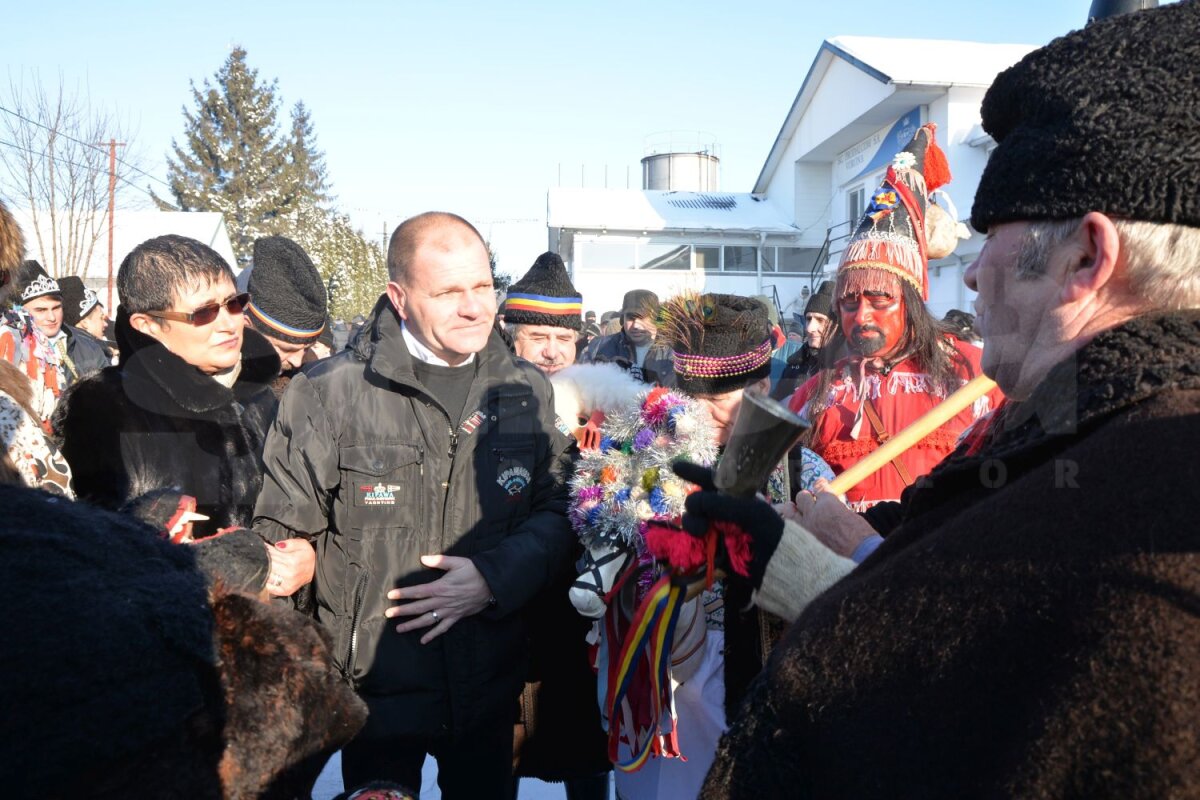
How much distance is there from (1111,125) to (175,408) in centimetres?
267

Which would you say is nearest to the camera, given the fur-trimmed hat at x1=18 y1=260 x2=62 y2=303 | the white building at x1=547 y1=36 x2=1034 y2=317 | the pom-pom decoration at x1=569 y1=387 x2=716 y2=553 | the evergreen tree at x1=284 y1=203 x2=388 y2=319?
the pom-pom decoration at x1=569 y1=387 x2=716 y2=553

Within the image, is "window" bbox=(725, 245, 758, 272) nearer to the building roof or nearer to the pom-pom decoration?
the building roof

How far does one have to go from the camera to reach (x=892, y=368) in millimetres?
2969

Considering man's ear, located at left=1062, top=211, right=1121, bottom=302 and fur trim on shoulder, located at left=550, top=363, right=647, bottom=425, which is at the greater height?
man's ear, located at left=1062, top=211, right=1121, bottom=302

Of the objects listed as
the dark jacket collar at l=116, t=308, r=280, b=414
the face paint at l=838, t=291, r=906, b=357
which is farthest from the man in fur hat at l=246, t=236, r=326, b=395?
the face paint at l=838, t=291, r=906, b=357

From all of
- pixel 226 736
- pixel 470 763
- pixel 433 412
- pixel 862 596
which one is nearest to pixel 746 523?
pixel 862 596

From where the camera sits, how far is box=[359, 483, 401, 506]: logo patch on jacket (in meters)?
2.49

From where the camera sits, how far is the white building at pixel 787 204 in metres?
20.4

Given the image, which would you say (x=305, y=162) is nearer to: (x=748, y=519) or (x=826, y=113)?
(x=826, y=113)

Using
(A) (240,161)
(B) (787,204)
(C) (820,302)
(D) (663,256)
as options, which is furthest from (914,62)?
(A) (240,161)

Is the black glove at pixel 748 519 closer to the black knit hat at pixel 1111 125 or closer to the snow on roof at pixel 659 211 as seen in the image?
the black knit hat at pixel 1111 125

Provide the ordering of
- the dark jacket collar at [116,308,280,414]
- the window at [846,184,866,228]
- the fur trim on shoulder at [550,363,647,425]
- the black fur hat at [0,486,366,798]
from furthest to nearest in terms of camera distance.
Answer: the window at [846,184,866,228] → the fur trim on shoulder at [550,363,647,425] → the dark jacket collar at [116,308,280,414] → the black fur hat at [0,486,366,798]

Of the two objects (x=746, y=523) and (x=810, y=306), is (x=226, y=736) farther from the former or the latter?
(x=810, y=306)

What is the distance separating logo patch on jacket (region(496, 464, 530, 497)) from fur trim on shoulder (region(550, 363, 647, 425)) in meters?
0.49
